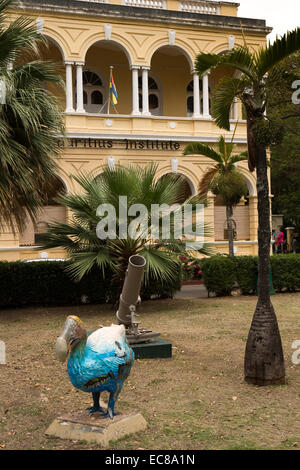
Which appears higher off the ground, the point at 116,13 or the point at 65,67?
the point at 116,13

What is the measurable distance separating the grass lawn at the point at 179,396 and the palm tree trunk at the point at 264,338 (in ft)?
0.54

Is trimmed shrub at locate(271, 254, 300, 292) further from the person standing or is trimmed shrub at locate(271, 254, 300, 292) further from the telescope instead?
the person standing

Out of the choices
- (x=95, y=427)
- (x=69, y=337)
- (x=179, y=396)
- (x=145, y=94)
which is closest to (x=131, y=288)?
(x=179, y=396)

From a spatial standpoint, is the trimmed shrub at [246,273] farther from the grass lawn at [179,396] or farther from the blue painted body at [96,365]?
the blue painted body at [96,365]

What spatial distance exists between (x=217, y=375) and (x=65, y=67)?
1675cm

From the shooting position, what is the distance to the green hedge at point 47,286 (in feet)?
43.4

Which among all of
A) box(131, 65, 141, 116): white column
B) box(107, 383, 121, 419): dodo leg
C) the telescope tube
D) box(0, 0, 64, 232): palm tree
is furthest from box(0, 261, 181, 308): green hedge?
box(131, 65, 141, 116): white column

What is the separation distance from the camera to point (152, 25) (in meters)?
21.8

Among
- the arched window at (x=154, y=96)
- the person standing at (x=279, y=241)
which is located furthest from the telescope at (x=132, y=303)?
the person standing at (x=279, y=241)

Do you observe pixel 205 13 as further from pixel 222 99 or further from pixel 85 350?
pixel 85 350

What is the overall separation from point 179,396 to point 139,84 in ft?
64.0

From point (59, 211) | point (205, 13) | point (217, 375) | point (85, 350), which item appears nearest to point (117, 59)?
point (205, 13)

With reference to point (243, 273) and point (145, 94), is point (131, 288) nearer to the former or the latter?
point (243, 273)
